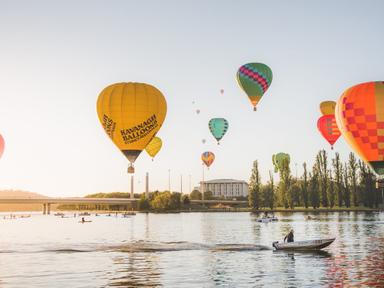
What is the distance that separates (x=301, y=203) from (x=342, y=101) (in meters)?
117

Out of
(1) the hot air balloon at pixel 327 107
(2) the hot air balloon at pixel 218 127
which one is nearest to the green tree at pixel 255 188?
(2) the hot air balloon at pixel 218 127

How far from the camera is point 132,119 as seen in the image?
45.7m

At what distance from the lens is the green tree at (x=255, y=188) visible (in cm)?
16238

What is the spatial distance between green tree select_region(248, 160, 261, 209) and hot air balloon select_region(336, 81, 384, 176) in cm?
11769

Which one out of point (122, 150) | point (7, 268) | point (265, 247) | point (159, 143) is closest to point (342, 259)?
point (265, 247)

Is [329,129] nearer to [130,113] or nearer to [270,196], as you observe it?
[130,113]

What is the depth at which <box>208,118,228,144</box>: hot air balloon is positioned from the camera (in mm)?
95188

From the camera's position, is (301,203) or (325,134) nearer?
(325,134)

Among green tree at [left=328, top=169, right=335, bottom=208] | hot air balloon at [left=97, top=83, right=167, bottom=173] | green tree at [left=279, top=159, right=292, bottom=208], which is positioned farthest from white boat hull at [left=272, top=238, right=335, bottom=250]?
green tree at [left=279, top=159, right=292, bottom=208]

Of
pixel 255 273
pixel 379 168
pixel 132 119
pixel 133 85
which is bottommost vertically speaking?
pixel 255 273

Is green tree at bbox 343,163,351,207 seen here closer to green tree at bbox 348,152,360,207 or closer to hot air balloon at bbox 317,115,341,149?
green tree at bbox 348,152,360,207

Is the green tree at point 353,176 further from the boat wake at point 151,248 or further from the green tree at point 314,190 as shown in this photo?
the boat wake at point 151,248

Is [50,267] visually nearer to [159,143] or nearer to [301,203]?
[159,143]

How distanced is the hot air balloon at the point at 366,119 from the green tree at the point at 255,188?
11769cm
